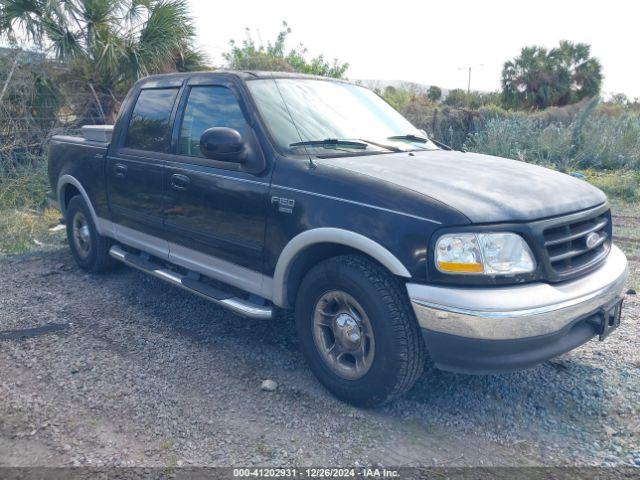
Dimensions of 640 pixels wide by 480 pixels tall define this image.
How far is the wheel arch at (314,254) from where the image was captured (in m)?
3.17

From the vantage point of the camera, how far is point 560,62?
3011cm

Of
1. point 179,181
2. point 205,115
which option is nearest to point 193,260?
point 179,181

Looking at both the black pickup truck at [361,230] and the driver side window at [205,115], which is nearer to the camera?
the black pickup truck at [361,230]

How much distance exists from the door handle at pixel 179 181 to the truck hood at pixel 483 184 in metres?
1.22

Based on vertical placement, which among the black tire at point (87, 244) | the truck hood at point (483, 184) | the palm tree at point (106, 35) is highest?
the palm tree at point (106, 35)

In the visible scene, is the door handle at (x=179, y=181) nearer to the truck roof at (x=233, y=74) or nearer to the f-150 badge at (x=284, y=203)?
the truck roof at (x=233, y=74)

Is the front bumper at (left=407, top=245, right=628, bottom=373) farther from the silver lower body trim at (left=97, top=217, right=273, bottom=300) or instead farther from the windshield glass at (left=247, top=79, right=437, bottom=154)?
the windshield glass at (left=247, top=79, right=437, bottom=154)

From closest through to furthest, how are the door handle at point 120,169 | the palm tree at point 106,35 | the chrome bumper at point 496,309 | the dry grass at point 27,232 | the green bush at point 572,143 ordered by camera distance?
the chrome bumper at point 496,309
the door handle at point 120,169
the dry grass at point 27,232
the palm tree at point 106,35
the green bush at point 572,143

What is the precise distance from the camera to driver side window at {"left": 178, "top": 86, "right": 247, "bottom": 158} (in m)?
4.22

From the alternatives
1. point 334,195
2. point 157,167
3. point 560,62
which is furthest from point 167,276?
point 560,62

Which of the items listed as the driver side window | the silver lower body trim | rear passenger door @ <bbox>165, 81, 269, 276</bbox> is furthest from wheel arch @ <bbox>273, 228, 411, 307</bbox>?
the driver side window

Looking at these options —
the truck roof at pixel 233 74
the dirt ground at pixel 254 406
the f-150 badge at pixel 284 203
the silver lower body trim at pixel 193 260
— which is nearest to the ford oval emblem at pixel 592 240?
the dirt ground at pixel 254 406

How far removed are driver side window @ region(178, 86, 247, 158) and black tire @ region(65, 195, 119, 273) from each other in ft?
6.12

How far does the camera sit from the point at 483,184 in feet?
11.2
